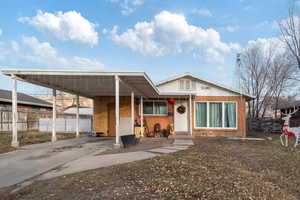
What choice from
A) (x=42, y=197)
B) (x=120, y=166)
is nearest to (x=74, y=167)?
(x=120, y=166)

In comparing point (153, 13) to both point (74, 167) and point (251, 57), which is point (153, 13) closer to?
point (74, 167)

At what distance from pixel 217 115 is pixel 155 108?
12.3 ft

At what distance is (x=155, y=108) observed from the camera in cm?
1163

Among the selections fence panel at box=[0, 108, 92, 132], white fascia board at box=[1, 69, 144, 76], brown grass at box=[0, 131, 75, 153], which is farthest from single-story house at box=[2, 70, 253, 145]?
fence panel at box=[0, 108, 92, 132]

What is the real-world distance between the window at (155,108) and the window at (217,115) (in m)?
2.01

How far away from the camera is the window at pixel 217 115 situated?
36.3 ft

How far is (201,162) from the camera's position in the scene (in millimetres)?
4672

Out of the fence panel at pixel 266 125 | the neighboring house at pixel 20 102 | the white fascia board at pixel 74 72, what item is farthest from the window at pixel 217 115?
the neighboring house at pixel 20 102

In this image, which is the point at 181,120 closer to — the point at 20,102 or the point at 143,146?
the point at 143,146

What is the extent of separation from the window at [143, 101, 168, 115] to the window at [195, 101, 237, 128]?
2007 millimetres

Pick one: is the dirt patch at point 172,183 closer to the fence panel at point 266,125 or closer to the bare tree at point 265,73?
the fence panel at point 266,125

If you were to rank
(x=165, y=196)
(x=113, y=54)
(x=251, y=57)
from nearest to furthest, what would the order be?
(x=165, y=196) < (x=113, y=54) < (x=251, y=57)

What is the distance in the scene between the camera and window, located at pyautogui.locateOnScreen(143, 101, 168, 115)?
11.6 metres

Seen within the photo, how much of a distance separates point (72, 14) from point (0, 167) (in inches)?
353
